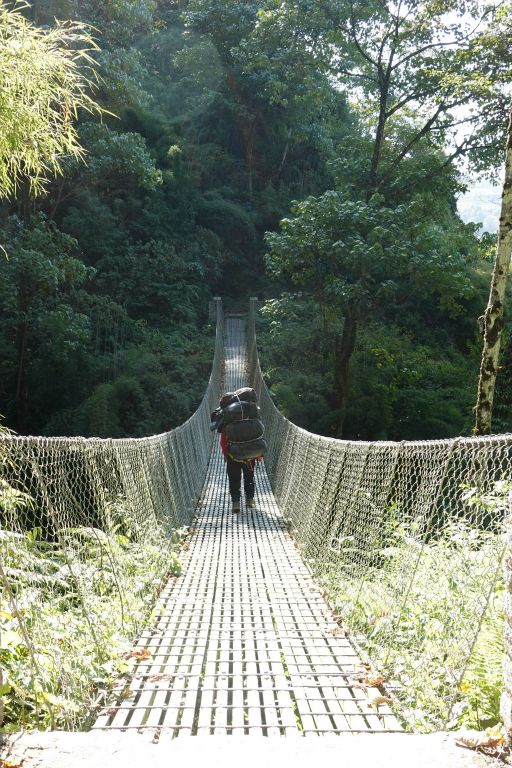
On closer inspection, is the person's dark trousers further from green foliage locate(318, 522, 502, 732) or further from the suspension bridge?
green foliage locate(318, 522, 502, 732)

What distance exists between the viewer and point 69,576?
2.12 m

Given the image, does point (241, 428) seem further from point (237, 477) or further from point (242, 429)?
point (237, 477)

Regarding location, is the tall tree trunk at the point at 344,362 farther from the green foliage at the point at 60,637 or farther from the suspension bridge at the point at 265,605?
the green foliage at the point at 60,637

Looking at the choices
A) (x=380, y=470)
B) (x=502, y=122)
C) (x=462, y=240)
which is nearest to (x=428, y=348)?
(x=462, y=240)

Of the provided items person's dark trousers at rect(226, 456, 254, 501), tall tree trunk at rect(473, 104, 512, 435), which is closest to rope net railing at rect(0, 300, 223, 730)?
person's dark trousers at rect(226, 456, 254, 501)

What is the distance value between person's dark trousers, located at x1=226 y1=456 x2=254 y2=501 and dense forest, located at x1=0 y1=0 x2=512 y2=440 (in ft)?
8.62

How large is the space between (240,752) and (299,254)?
27.9 ft

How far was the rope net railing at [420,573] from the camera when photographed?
1592 mm

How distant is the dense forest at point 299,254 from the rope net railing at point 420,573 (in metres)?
3.38

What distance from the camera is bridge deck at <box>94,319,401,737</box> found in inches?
61.2

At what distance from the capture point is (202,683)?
1.79 m

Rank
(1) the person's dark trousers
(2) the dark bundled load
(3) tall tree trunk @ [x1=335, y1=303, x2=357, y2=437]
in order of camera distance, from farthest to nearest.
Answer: (3) tall tree trunk @ [x1=335, y1=303, x2=357, y2=437] < (1) the person's dark trousers < (2) the dark bundled load

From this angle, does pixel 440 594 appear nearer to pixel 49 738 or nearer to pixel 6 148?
pixel 49 738

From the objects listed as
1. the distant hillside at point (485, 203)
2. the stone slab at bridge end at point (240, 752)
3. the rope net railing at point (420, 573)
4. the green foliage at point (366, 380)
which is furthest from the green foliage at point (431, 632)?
the green foliage at point (366, 380)
